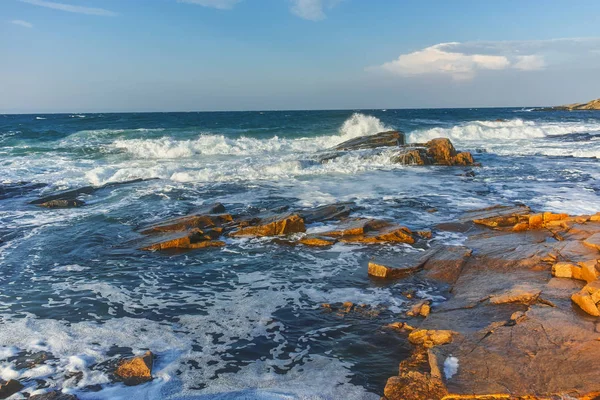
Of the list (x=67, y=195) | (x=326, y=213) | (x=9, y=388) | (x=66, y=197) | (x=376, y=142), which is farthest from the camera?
(x=376, y=142)

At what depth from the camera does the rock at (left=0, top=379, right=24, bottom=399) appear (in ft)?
13.9

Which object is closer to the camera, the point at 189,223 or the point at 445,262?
the point at 445,262

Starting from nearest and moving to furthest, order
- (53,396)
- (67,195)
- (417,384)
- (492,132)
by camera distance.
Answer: (417,384), (53,396), (67,195), (492,132)

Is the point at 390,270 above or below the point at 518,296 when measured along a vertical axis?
below

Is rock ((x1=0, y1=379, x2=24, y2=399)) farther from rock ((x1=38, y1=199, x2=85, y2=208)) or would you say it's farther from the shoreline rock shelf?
rock ((x1=38, y1=199, x2=85, y2=208))

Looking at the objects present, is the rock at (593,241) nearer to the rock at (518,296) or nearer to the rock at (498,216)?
the rock at (518,296)

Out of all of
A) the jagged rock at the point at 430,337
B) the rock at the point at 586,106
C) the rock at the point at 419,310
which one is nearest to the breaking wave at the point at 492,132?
the rock at the point at 419,310

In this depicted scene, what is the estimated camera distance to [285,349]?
17.1 ft

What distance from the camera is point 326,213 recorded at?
11461 millimetres

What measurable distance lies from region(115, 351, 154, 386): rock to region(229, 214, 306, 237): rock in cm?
547

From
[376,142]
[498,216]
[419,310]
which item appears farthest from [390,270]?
[376,142]

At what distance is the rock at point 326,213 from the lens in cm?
1108

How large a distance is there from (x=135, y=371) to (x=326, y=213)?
745 cm

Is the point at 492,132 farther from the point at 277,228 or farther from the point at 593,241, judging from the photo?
the point at 593,241
